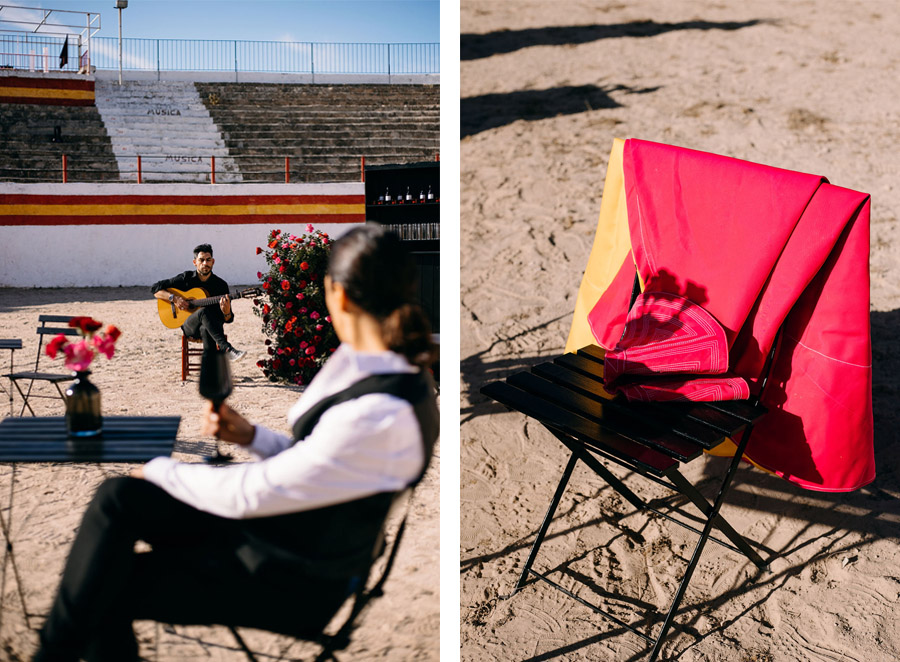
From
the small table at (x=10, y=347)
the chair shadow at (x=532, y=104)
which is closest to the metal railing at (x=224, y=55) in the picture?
the small table at (x=10, y=347)

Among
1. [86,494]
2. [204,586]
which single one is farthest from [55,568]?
[204,586]

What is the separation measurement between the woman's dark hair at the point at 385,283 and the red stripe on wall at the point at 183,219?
0.71 metres

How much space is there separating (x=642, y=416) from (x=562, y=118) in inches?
237

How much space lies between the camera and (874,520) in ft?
11.0

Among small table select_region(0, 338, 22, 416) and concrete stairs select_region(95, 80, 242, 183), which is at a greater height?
concrete stairs select_region(95, 80, 242, 183)

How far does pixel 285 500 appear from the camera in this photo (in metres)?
1.80

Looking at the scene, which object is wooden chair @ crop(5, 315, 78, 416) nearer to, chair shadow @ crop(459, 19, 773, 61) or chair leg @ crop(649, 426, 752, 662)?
chair leg @ crop(649, 426, 752, 662)

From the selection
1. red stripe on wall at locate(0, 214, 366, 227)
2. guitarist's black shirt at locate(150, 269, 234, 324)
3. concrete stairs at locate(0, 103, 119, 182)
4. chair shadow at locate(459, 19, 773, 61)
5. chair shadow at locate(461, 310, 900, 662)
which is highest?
chair shadow at locate(459, 19, 773, 61)

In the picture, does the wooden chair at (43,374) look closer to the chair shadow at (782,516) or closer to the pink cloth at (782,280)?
the chair shadow at (782,516)

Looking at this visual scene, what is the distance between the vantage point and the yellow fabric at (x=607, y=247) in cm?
328

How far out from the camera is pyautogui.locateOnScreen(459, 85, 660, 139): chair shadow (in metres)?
8.13

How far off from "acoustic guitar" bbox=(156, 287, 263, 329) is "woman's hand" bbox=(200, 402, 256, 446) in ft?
1.47

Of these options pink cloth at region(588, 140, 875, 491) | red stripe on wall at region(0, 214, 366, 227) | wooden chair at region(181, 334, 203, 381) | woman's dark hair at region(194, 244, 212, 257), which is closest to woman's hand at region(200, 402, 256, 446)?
wooden chair at region(181, 334, 203, 381)

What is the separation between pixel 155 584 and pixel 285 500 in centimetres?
41
